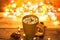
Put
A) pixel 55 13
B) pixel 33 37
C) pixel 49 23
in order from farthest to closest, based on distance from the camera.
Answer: pixel 55 13
pixel 49 23
pixel 33 37

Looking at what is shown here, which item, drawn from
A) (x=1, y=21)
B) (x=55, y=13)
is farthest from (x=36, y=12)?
(x=1, y=21)

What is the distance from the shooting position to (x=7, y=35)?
5.04ft

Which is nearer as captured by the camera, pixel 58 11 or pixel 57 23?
pixel 57 23

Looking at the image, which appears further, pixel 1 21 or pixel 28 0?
pixel 28 0

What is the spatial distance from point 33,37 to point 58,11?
46 centimetres

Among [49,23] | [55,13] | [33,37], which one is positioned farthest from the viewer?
[55,13]

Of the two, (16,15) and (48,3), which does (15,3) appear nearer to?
(16,15)

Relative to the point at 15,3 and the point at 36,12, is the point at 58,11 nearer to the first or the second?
the point at 36,12

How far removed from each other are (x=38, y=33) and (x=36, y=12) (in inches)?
13.8

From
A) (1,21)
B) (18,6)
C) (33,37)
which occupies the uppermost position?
(18,6)

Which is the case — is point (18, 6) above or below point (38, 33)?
above

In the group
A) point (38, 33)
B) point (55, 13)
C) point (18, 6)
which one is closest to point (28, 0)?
point (18, 6)

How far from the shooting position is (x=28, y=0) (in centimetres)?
188

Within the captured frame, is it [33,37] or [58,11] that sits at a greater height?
[58,11]
